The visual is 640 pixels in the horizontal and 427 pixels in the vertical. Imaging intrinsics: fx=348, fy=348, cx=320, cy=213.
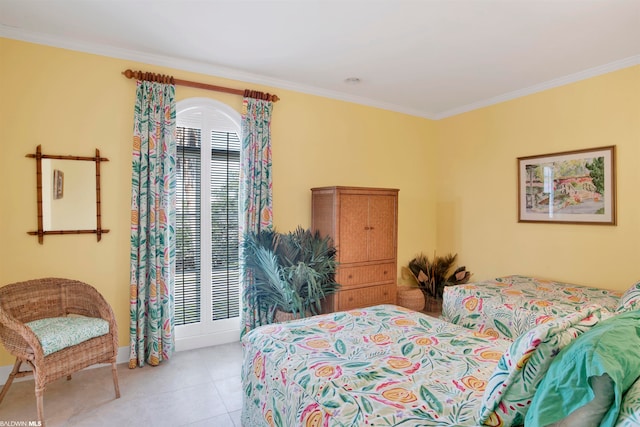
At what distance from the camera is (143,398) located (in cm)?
259

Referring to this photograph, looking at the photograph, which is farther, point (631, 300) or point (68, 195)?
point (68, 195)

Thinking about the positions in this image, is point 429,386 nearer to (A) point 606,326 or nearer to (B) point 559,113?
(A) point 606,326

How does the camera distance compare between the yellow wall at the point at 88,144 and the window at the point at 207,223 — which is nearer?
the yellow wall at the point at 88,144

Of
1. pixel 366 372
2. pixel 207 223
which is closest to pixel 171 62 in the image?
pixel 207 223

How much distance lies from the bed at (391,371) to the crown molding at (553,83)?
3082mm

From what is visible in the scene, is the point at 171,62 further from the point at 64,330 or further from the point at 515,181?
the point at 515,181

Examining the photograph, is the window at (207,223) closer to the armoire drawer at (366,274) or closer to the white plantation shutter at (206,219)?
the white plantation shutter at (206,219)

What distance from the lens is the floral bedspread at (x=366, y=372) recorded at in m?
1.31

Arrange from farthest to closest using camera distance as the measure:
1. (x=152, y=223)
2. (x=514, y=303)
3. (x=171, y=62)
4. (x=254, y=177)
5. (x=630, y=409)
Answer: (x=254, y=177), (x=171, y=62), (x=152, y=223), (x=514, y=303), (x=630, y=409)

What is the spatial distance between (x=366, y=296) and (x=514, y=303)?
1452 mm

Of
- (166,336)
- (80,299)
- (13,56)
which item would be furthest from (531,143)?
(13,56)

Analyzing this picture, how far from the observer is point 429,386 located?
4.84 ft

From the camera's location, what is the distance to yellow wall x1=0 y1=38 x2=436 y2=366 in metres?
2.81

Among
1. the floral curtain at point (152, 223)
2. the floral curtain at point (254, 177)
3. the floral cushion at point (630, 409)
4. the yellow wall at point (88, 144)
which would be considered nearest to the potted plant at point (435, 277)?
the yellow wall at point (88, 144)
